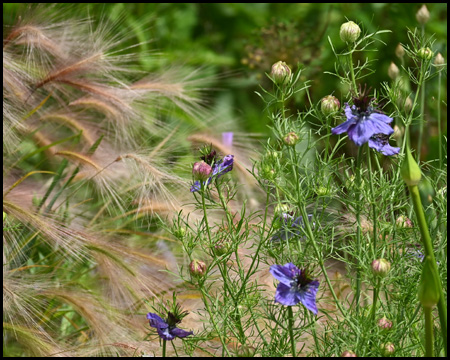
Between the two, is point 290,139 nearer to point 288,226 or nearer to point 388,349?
point 288,226

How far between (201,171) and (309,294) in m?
0.18

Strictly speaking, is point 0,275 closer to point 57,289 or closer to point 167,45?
point 57,289

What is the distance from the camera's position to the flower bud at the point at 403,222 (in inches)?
34.4

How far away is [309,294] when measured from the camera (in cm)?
73

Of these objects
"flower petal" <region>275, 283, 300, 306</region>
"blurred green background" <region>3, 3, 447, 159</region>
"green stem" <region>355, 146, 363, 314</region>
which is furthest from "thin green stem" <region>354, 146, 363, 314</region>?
"blurred green background" <region>3, 3, 447, 159</region>

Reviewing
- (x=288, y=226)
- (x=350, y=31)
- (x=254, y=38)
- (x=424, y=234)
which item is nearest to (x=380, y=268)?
(x=424, y=234)

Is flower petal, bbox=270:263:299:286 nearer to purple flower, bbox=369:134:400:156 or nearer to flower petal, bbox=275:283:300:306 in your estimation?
flower petal, bbox=275:283:300:306

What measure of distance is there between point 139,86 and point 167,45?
1072mm

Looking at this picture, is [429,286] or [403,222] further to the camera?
[403,222]

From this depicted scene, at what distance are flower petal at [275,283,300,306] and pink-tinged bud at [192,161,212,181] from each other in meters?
0.15

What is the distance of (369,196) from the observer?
83 cm

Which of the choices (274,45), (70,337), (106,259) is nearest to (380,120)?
(106,259)

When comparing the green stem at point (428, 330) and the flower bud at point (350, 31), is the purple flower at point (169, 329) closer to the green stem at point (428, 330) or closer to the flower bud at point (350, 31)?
the green stem at point (428, 330)

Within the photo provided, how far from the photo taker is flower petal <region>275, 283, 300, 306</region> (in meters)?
0.71
